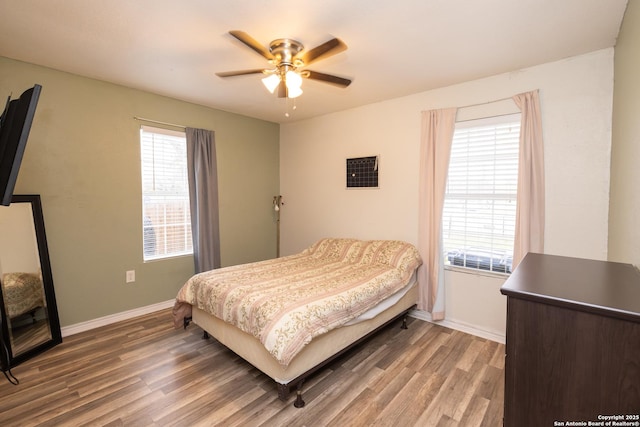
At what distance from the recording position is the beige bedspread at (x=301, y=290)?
1897 millimetres

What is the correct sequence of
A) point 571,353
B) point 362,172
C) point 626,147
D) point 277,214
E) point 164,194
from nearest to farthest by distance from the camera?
point 571,353, point 626,147, point 164,194, point 362,172, point 277,214

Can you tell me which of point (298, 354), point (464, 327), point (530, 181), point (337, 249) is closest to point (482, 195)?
point (530, 181)

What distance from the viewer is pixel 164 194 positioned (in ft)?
11.6

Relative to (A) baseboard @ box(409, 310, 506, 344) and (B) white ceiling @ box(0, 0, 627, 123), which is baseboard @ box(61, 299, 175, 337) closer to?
(B) white ceiling @ box(0, 0, 627, 123)

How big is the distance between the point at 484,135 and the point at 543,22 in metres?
1.07

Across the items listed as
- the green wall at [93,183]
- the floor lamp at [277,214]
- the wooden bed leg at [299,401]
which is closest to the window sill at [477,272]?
the wooden bed leg at [299,401]

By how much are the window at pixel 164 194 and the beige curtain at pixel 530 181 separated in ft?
11.8

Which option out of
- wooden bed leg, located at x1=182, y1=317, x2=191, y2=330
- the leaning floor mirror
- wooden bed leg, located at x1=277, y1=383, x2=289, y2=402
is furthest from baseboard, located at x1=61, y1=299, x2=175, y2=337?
wooden bed leg, located at x1=277, y1=383, x2=289, y2=402

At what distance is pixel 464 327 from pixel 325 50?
114 inches

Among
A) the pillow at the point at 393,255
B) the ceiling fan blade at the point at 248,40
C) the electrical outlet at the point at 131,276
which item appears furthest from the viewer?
the electrical outlet at the point at 131,276

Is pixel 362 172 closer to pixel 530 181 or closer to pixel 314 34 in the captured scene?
pixel 530 181

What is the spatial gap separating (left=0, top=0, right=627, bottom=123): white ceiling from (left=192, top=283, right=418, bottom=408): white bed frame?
84.6 inches

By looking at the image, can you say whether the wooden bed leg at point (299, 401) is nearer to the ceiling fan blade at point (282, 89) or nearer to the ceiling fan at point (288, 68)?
the ceiling fan at point (288, 68)

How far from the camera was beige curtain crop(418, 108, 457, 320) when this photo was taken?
3.03 metres
